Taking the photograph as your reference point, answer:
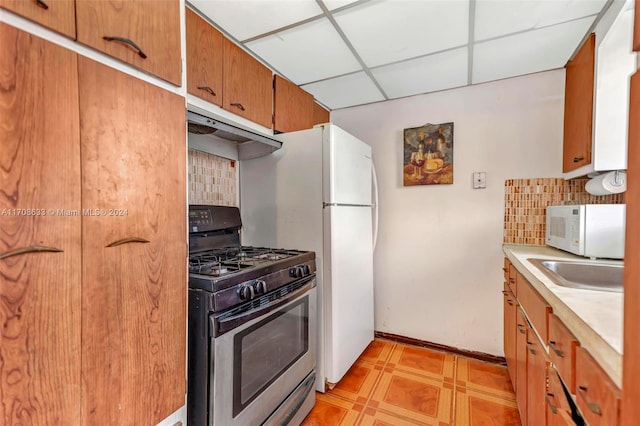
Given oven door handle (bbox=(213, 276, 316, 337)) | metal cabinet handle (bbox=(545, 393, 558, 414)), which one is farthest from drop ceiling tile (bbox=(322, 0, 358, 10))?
metal cabinet handle (bbox=(545, 393, 558, 414))

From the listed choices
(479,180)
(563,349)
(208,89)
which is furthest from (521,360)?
(208,89)

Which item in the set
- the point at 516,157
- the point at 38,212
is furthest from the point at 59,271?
the point at 516,157

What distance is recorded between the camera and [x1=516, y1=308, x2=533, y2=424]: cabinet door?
1310mm

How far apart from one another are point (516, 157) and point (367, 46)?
1414 millimetres

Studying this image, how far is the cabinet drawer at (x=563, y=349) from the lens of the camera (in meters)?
0.75

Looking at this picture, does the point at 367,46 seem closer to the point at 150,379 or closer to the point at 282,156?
the point at 282,156

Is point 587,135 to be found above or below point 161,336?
above

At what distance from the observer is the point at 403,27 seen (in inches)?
60.2

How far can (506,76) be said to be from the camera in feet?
6.86

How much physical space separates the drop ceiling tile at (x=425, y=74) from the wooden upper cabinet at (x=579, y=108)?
62 cm

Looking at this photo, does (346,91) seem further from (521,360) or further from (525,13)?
(521,360)

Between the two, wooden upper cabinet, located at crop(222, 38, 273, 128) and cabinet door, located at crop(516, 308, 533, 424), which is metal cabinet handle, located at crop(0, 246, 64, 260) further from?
cabinet door, located at crop(516, 308, 533, 424)

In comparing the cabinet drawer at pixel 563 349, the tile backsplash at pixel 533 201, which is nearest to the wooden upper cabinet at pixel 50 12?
the cabinet drawer at pixel 563 349

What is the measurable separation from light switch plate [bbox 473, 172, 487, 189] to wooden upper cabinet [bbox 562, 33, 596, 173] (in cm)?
48
